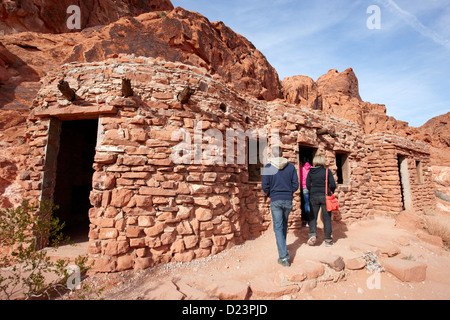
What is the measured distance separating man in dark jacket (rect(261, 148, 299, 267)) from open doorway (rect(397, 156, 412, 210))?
6827 millimetres

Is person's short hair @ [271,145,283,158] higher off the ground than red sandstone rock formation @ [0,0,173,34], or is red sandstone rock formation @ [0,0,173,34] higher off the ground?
red sandstone rock formation @ [0,0,173,34]

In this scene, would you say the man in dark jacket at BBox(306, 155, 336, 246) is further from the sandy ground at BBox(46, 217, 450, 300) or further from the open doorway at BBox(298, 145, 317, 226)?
the open doorway at BBox(298, 145, 317, 226)

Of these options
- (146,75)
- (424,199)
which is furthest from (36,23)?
(424,199)

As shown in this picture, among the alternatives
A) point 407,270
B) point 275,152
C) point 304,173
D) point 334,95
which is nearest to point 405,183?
point 304,173

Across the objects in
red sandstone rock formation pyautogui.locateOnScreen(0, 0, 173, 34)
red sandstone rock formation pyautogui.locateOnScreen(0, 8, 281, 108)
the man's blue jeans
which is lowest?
the man's blue jeans

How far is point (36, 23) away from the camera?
872 centimetres

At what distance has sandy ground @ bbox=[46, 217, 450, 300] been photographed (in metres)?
2.62

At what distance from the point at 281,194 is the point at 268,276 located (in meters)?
1.17

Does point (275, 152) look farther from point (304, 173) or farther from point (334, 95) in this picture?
point (334, 95)

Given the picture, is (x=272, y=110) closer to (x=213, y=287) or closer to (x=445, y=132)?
(x=213, y=287)

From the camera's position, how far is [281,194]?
10.3 ft

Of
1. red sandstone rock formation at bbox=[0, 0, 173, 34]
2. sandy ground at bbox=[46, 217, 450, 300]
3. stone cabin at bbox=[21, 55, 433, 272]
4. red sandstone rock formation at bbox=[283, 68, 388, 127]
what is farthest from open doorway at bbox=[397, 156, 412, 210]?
red sandstone rock formation at bbox=[0, 0, 173, 34]
